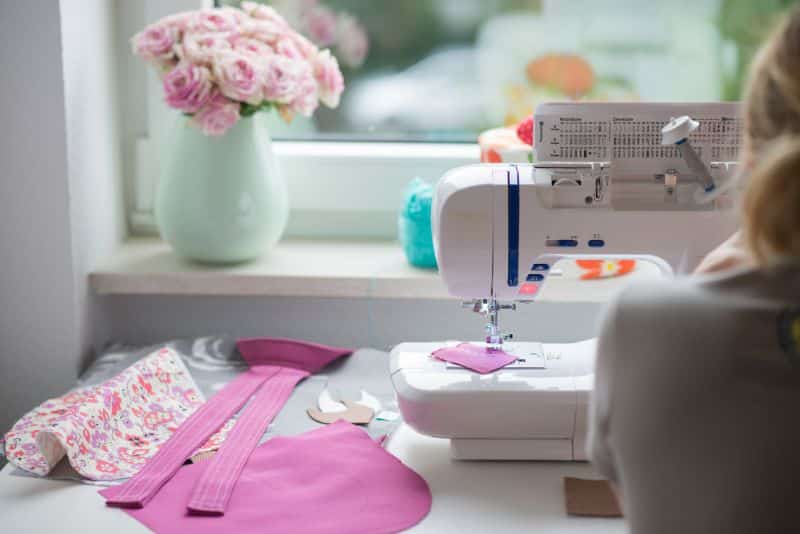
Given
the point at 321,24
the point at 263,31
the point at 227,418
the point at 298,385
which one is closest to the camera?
the point at 227,418

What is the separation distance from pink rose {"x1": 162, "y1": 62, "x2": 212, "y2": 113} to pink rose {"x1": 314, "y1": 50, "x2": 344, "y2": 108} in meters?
0.23

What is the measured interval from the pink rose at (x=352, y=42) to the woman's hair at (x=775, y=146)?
61.3 inches

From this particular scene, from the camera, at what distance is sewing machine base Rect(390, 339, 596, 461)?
1484mm

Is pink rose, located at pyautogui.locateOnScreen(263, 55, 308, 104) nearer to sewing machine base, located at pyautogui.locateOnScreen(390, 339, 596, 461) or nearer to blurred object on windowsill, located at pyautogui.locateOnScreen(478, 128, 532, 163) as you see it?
blurred object on windowsill, located at pyautogui.locateOnScreen(478, 128, 532, 163)

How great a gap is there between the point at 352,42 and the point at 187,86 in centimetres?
60

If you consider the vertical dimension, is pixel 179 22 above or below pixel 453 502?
above

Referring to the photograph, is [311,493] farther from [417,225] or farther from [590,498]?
[417,225]

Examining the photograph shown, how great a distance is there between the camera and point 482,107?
240 centimetres

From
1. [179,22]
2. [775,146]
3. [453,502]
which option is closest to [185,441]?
[453,502]

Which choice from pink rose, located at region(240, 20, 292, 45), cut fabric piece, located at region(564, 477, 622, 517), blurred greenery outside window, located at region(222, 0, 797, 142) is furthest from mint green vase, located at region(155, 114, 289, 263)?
cut fabric piece, located at region(564, 477, 622, 517)

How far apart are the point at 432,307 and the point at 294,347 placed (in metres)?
0.32

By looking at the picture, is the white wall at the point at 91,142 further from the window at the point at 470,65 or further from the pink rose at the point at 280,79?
the pink rose at the point at 280,79

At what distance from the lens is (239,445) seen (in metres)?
1.58

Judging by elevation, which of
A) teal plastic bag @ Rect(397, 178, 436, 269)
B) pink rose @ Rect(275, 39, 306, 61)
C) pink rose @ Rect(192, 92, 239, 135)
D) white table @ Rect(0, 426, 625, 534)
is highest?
pink rose @ Rect(275, 39, 306, 61)
